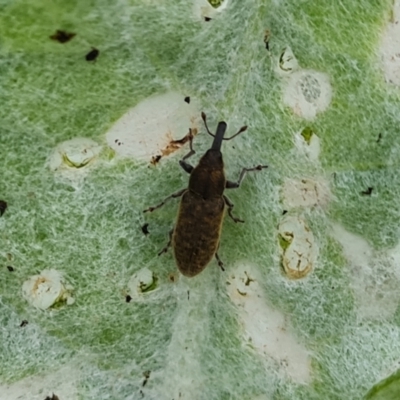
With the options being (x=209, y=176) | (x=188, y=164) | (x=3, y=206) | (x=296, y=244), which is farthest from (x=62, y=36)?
(x=296, y=244)

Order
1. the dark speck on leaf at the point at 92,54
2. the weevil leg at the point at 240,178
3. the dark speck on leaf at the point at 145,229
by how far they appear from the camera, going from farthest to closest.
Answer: the dark speck on leaf at the point at 145,229 → the weevil leg at the point at 240,178 → the dark speck on leaf at the point at 92,54

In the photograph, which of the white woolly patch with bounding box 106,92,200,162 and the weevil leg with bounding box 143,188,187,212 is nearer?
the white woolly patch with bounding box 106,92,200,162

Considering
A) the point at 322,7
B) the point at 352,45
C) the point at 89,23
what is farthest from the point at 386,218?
the point at 89,23

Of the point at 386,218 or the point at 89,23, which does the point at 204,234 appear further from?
the point at 89,23

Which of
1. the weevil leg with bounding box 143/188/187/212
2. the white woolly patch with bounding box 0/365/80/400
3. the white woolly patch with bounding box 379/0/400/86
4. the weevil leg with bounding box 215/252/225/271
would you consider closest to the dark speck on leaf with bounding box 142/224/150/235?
the weevil leg with bounding box 143/188/187/212

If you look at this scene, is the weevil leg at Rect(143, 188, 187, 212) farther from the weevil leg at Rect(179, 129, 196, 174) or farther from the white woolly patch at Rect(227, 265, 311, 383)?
the white woolly patch at Rect(227, 265, 311, 383)

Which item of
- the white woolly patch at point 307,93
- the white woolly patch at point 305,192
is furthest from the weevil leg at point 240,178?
the white woolly patch at point 307,93

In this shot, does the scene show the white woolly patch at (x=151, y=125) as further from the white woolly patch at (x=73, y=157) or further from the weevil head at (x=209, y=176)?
the weevil head at (x=209, y=176)
